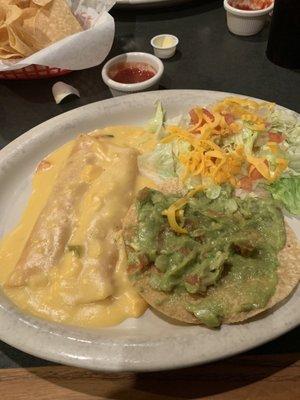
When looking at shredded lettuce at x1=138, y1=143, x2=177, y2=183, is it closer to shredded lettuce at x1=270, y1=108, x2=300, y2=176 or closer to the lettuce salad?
the lettuce salad

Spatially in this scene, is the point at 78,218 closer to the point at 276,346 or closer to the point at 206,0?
the point at 276,346

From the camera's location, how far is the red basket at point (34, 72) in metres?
2.53

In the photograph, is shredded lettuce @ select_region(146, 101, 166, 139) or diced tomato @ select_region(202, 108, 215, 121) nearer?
diced tomato @ select_region(202, 108, 215, 121)

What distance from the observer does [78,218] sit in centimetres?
183

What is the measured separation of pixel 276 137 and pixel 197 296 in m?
0.97

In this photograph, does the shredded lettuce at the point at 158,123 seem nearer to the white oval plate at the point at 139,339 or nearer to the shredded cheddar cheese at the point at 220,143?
the shredded cheddar cheese at the point at 220,143

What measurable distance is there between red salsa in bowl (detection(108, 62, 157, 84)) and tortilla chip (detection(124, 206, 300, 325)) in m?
1.29

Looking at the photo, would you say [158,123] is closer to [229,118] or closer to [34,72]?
[229,118]

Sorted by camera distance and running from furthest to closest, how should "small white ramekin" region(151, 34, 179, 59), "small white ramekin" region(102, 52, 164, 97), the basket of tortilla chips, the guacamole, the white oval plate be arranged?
"small white ramekin" region(151, 34, 179, 59) → the basket of tortilla chips → "small white ramekin" region(102, 52, 164, 97) → the guacamole → the white oval plate

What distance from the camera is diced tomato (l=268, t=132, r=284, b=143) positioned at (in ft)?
6.70

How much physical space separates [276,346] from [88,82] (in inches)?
75.5

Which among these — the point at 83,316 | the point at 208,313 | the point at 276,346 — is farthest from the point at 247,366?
the point at 83,316

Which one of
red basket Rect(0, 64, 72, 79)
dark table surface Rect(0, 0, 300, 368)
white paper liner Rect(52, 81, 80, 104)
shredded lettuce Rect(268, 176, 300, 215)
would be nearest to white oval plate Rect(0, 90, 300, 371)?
shredded lettuce Rect(268, 176, 300, 215)

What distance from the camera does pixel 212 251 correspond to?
152 cm
